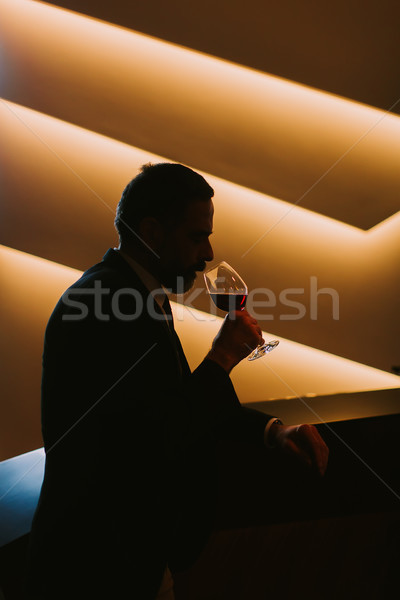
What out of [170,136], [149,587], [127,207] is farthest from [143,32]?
[149,587]

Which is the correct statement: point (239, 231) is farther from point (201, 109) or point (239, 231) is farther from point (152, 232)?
point (152, 232)

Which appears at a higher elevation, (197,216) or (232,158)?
(232,158)

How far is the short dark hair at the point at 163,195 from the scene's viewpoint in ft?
3.66

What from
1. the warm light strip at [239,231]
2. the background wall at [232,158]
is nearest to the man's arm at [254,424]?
the background wall at [232,158]

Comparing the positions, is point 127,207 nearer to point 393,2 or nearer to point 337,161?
point 337,161

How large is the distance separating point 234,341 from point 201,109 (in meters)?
1.77

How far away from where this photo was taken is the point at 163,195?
3.68 feet

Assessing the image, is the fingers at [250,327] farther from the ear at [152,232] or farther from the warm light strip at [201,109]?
the warm light strip at [201,109]

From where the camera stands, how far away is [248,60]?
225 cm

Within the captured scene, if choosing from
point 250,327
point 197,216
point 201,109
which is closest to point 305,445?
point 250,327

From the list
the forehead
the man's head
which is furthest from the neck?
the forehead

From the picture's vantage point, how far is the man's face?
3.60ft

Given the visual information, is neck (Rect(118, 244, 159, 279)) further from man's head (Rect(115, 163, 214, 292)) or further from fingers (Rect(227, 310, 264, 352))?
fingers (Rect(227, 310, 264, 352))

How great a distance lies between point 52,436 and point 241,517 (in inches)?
25.9
